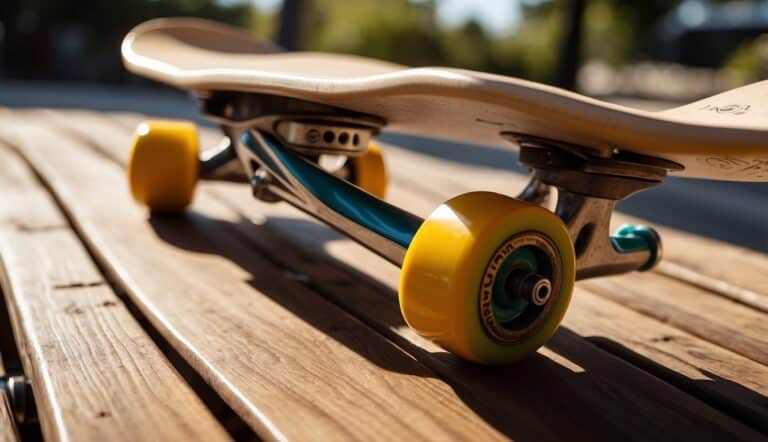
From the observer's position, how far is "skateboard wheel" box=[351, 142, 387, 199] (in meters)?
1.71

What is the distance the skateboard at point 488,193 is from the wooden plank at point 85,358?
268 millimetres

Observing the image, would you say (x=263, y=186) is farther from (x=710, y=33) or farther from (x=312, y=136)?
(x=710, y=33)

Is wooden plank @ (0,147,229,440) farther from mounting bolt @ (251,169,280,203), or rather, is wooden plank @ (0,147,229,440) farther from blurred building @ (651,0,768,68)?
blurred building @ (651,0,768,68)

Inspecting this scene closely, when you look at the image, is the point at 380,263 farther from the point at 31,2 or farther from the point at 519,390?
the point at 31,2

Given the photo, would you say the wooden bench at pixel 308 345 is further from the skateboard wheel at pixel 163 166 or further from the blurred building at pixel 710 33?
the blurred building at pixel 710 33

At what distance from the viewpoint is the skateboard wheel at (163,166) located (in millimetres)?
1608

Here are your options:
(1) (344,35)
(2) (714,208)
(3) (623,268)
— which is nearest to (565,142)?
(3) (623,268)

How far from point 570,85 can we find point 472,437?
440cm

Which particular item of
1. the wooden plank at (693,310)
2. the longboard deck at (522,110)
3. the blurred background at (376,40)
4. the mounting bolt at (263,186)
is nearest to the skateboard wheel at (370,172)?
the longboard deck at (522,110)

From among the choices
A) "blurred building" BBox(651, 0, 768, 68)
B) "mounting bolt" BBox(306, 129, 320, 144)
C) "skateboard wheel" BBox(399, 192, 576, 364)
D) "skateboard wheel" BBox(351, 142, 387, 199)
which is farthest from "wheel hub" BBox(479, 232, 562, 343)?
"blurred building" BBox(651, 0, 768, 68)

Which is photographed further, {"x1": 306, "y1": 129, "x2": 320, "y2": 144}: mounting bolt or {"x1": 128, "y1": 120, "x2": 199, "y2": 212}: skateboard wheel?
{"x1": 128, "y1": 120, "x2": 199, "y2": 212}: skateboard wheel

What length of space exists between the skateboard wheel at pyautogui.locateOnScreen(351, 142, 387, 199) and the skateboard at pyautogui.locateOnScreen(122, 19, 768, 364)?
0.24 meters

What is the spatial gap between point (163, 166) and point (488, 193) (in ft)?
2.82

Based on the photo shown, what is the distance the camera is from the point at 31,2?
31.0 feet
